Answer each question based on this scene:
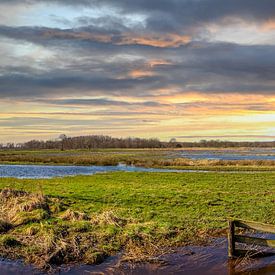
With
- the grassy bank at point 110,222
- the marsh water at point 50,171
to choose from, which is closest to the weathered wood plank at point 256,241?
the grassy bank at point 110,222

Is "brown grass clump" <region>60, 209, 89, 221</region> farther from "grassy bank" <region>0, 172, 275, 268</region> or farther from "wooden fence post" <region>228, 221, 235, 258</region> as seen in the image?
"wooden fence post" <region>228, 221, 235, 258</region>

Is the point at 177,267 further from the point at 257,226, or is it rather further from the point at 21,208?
the point at 21,208

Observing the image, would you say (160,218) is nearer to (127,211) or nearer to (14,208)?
(127,211)

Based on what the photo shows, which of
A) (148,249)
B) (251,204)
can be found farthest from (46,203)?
(251,204)

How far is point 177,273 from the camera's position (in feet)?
40.0

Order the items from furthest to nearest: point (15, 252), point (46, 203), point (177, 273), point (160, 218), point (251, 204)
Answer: point (251, 204) < point (46, 203) < point (160, 218) < point (15, 252) < point (177, 273)

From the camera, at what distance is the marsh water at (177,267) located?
12336 millimetres

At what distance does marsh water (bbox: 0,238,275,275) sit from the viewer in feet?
40.5

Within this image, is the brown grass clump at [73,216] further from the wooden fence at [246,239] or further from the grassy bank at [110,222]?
the wooden fence at [246,239]

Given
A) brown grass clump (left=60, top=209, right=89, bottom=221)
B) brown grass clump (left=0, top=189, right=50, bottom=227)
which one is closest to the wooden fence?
brown grass clump (left=60, top=209, right=89, bottom=221)

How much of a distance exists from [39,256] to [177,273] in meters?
5.04

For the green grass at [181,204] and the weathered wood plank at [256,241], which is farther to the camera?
the green grass at [181,204]

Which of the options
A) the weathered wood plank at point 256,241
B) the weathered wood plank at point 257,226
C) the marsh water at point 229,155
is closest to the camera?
the weathered wood plank at point 257,226

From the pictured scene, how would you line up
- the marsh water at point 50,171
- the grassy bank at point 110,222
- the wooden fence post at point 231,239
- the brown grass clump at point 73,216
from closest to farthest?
the wooden fence post at point 231,239 → the grassy bank at point 110,222 → the brown grass clump at point 73,216 → the marsh water at point 50,171
